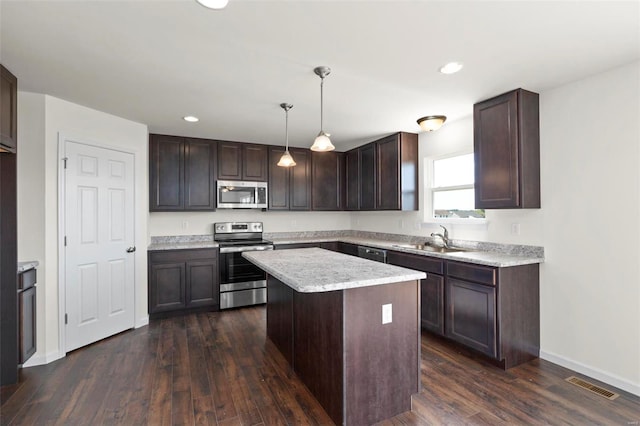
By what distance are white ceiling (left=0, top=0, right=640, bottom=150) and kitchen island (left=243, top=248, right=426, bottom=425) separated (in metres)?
1.44

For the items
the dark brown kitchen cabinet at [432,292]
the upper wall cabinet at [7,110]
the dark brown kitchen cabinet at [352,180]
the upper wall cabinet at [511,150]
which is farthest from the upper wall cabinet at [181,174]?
the upper wall cabinet at [511,150]

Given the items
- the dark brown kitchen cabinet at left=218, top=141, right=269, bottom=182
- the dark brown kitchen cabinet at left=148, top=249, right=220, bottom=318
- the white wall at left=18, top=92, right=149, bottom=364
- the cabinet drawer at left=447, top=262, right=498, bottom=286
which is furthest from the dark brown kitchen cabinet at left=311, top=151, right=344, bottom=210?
the white wall at left=18, top=92, right=149, bottom=364

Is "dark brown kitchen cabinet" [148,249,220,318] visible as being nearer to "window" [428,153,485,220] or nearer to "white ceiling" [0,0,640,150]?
"white ceiling" [0,0,640,150]

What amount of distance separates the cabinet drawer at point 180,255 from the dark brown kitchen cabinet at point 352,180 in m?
2.24

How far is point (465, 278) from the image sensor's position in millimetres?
2861

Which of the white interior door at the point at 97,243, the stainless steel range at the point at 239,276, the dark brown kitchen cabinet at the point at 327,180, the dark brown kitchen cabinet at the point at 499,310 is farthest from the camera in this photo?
the dark brown kitchen cabinet at the point at 327,180

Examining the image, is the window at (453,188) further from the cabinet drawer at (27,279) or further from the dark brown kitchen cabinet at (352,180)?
the cabinet drawer at (27,279)

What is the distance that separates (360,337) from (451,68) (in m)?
1.98

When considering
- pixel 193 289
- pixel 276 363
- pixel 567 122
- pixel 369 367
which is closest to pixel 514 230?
pixel 567 122

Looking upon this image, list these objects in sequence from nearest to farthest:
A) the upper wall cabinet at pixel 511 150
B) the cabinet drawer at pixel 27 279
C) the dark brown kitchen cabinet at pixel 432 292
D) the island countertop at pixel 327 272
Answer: the island countertop at pixel 327 272
the cabinet drawer at pixel 27 279
the upper wall cabinet at pixel 511 150
the dark brown kitchen cabinet at pixel 432 292

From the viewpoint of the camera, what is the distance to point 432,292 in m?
3.22

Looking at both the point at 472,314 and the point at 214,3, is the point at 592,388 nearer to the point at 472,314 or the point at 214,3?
the point at 472,314

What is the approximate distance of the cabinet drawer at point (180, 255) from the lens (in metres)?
3.84

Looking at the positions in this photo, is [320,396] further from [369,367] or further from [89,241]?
[89,241]
